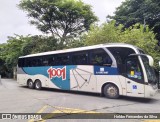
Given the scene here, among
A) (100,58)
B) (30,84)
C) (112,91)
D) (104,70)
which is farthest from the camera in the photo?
(30,84)

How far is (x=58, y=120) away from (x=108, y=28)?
1354cm

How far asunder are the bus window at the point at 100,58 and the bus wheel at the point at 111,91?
4.35ft

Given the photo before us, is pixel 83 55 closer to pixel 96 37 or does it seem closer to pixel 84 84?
pixel 84 84

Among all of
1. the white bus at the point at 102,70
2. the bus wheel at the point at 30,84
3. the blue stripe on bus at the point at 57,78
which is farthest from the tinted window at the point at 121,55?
the bus wheel at the point at 30,84

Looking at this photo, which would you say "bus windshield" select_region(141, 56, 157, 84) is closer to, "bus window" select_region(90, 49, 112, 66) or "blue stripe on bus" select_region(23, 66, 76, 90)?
"bus window" select_region(90, 49, 112, 66)

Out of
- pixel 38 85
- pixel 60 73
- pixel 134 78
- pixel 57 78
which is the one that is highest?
pixel 60 73

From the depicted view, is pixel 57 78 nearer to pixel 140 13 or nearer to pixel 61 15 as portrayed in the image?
pixel 61 15

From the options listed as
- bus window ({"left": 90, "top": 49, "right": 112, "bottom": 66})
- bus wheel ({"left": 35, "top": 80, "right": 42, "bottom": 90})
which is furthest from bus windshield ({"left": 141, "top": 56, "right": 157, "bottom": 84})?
bus wheel ({"left": 35, "top": 80, "right": 42, "bottom": 90})

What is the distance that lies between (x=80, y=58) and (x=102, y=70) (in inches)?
76.4

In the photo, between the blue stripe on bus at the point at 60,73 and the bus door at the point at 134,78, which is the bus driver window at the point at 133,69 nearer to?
the bus door at the point at 134,78

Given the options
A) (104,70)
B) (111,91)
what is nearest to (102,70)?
(104,70)

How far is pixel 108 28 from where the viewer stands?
1881cm

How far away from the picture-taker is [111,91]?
38.5 feet

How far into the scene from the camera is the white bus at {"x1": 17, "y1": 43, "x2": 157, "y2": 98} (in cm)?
1070
